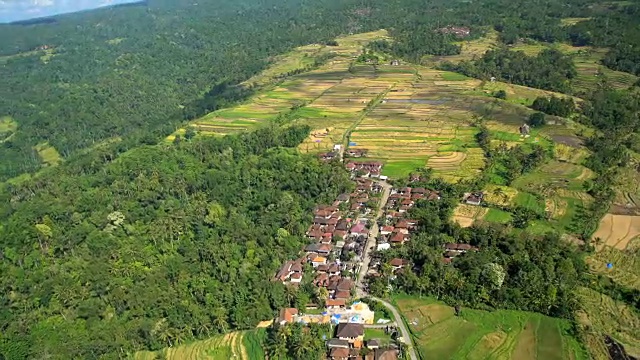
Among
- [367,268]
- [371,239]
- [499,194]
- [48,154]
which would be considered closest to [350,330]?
[367,268]

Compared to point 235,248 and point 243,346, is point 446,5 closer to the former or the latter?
point 235,248

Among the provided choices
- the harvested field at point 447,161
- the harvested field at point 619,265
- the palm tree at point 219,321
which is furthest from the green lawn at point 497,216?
the palm tree at point 219,321

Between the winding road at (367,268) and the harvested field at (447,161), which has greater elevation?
the harvested field at (447,161)

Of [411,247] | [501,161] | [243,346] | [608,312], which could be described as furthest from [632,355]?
[501,161]

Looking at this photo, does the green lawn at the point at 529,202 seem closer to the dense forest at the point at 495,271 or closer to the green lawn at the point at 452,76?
the dense forest at the point at 495,271

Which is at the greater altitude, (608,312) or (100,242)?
(100,242)

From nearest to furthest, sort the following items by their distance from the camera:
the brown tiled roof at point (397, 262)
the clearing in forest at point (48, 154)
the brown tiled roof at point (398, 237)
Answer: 1. the brown tiled roof at point (397, 262)
2. the brown tiled roof at point (398, 237)
3. the clearing in forest at point (48, 154)

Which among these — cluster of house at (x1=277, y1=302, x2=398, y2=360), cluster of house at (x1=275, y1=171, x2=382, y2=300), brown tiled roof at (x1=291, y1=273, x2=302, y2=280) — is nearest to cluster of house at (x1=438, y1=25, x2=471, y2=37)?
cluster of house at (x1=275, y1=171, x2=382, y2=300)
